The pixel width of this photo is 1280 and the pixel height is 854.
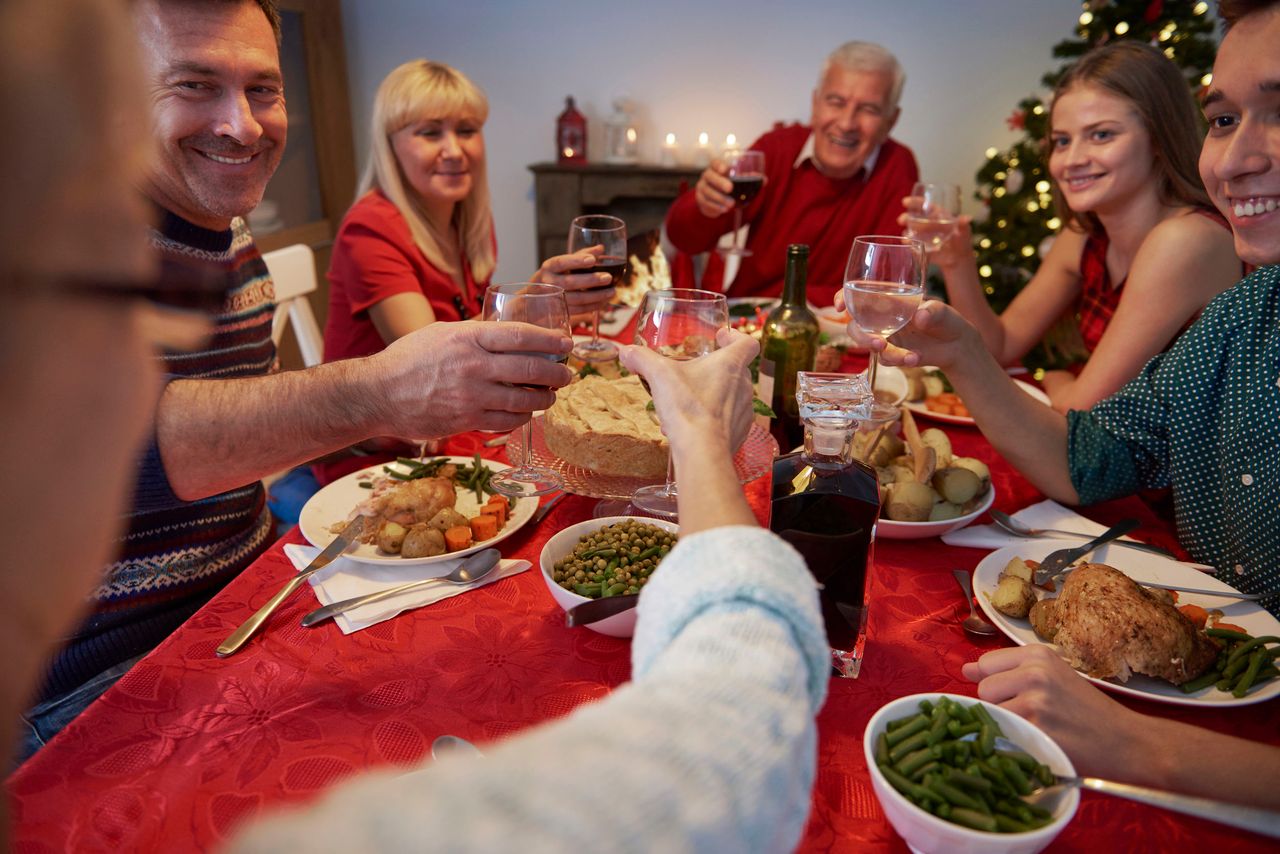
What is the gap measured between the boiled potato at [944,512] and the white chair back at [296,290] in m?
1.87

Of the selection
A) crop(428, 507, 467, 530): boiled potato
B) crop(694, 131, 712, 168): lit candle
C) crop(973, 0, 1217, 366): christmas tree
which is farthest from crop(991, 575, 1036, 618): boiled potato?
crop(694, 131, 712, 168): lit candle

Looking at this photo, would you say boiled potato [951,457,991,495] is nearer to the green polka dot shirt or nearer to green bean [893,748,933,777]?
the green polka dot shirt

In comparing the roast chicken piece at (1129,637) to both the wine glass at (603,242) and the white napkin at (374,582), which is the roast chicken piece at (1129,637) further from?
the wine glass at (603,242)

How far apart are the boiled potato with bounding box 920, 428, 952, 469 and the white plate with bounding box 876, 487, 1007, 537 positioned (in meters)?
0.14

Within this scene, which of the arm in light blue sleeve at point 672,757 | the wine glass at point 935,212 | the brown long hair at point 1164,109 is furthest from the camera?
the wine glass at point 935,212

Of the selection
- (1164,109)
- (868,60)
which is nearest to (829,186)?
(868,60)

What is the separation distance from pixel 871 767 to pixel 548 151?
18.0ft

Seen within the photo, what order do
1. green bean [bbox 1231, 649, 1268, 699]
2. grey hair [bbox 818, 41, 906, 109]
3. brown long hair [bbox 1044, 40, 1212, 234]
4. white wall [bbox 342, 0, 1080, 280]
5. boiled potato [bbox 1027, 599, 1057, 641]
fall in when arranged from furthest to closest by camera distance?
1. white wall [bbox 342, 0, 1080, 280]
2. grey hair [bbox 818, 41, 906, 109]
3. brown long hair [bbox 1044, 40, 1212, 234]
4. boiled potato [bbox 1027, 599, 1057, 641]
5. green bean [bbox 1231, 649, 1268, 699]

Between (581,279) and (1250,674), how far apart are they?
131 centimetres

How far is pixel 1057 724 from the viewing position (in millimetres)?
792

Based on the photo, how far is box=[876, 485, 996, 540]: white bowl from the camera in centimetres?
127

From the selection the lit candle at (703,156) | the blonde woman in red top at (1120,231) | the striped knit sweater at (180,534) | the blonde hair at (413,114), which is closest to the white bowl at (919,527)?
the blonde woman in red top at (1120,231)

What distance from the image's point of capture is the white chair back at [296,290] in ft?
8.12

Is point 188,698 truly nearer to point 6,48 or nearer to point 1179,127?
point 6,48
